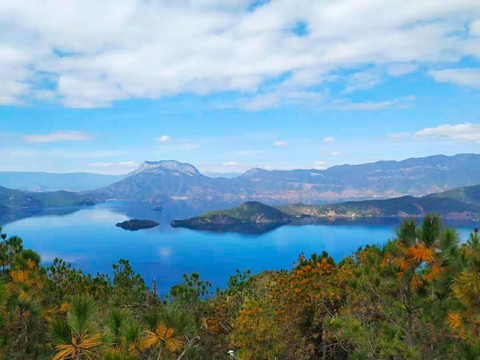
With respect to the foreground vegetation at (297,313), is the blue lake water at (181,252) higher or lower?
lower

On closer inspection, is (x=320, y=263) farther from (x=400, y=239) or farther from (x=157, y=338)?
(x=157, y=338)

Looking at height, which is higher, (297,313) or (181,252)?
(297,313)

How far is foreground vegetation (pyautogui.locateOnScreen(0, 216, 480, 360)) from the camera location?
5633 millimetres

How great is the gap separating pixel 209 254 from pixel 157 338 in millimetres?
158836

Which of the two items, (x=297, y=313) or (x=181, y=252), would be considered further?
(x=181, y=252)

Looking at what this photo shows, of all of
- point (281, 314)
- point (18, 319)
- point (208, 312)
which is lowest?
point (208, 312)

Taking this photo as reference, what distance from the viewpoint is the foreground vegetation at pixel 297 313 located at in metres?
5.63

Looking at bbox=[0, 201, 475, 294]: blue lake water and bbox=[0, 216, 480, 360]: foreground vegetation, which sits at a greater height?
bbox=[0, 216, 480, 360]: foreground vegetation

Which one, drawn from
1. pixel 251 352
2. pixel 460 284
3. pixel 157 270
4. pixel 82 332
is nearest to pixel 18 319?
pixel 82 332

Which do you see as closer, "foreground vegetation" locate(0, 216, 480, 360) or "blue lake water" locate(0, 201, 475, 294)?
"foreground vegetation" locate(0, 216, 480, 360)

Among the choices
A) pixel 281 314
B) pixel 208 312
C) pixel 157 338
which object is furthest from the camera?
pixel 208 312

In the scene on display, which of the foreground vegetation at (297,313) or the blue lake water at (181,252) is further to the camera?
the blue lake water at (181,252)

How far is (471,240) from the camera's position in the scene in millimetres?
11289

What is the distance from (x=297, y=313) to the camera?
18469 millimetres
